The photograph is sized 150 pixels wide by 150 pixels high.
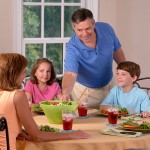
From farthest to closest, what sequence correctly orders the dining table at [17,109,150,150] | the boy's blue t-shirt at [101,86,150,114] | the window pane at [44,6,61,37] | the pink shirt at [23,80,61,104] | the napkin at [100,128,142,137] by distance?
the window pane at [44,6,61,37]
the pink shirt at [23,80,61,104]
the boy's blue t-shirt at [101,86,150,114]
the napkin at [100,128,142,137]
the dining table at [17,109,150,150]

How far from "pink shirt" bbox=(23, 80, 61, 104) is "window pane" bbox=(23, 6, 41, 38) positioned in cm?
150

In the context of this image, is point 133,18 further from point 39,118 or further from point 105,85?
point 39,118

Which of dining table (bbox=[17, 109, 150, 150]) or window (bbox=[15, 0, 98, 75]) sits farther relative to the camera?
window (bbox=[15, 0, 98, 75])

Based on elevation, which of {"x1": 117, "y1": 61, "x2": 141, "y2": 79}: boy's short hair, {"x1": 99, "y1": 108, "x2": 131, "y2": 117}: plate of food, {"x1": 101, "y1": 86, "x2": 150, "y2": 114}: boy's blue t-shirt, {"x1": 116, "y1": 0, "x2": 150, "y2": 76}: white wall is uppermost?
{"x1": 116, "y1": 0, "x2": 150, "y2": 76}: white wall

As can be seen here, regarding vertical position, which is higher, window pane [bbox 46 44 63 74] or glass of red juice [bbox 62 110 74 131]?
window pane [bbox 46 44 63 74]

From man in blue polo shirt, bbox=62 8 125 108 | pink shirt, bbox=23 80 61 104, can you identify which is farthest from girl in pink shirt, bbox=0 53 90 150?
pink shirt, bbox=23 80 61 104

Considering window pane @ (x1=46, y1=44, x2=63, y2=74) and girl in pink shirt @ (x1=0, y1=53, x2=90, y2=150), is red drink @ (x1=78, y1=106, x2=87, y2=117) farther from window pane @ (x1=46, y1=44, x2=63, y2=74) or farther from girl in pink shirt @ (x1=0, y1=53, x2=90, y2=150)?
window pane @ (x1=46, y1=44, x2=63, y2=74)

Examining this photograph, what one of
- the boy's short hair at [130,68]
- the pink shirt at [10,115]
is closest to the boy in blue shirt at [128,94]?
the boy's short hair at [130,68]

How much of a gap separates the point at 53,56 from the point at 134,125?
2.92 metres

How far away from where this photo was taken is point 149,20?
5.54 meters

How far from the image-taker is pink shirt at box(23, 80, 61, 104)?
3.95 meters

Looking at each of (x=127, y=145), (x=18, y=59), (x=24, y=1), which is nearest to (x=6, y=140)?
(x=18, y=59)

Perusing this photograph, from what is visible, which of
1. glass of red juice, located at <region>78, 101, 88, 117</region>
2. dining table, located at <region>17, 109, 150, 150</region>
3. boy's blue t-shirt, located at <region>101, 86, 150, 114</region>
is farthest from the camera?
boy's blue t-shirt, located at <region>101, 86, 150, 114</region>

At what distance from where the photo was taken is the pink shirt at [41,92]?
395cm
